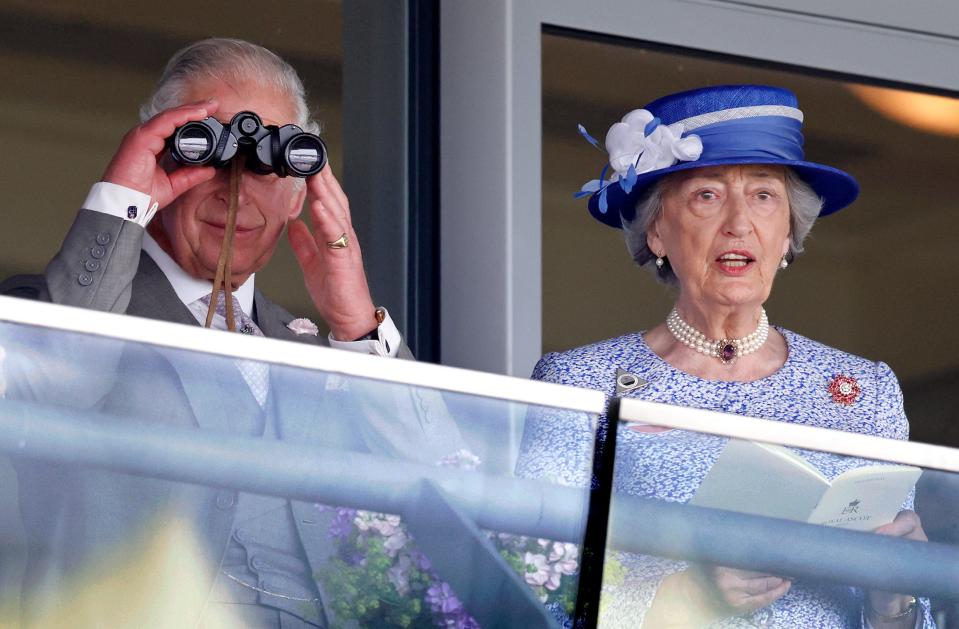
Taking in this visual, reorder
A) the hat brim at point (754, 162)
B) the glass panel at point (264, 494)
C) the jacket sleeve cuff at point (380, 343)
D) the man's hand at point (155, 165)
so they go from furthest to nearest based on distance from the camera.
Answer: the hat brim at point (754, 162) → the jacket sleeve cuff at point (380, 343) → the man's hand at point (155, 165) → the glass panel at point (264, 494)

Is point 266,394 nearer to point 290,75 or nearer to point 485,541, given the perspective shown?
point 485,541

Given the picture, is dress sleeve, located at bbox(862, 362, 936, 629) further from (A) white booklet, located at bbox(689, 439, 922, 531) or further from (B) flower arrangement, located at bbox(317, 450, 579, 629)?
(B) flower arrangement, located at bbox(317, 450, 579, 629)

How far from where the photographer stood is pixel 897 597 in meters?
1.36

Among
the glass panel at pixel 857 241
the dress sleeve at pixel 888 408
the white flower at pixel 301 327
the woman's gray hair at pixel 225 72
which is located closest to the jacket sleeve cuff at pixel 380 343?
the white flower at pixel 301 327

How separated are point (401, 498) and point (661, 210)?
4.11ft

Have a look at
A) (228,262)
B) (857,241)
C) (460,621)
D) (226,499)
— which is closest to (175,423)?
(226,499)

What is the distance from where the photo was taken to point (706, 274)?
92.0 inches

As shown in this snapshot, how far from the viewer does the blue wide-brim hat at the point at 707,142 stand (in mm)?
2344

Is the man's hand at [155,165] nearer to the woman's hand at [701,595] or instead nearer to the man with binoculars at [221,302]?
the man with binoculars at [221,302]

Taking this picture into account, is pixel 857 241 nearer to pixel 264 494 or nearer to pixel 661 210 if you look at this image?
Answer: pixel 661 210

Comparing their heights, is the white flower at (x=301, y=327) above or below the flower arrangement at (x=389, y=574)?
above

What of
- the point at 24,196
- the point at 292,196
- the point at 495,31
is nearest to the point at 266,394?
the point at 292,196

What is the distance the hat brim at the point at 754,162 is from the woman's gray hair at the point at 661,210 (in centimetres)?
1

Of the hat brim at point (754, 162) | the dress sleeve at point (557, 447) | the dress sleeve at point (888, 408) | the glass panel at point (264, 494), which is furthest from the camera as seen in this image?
the hat brim at point (754, 162)
